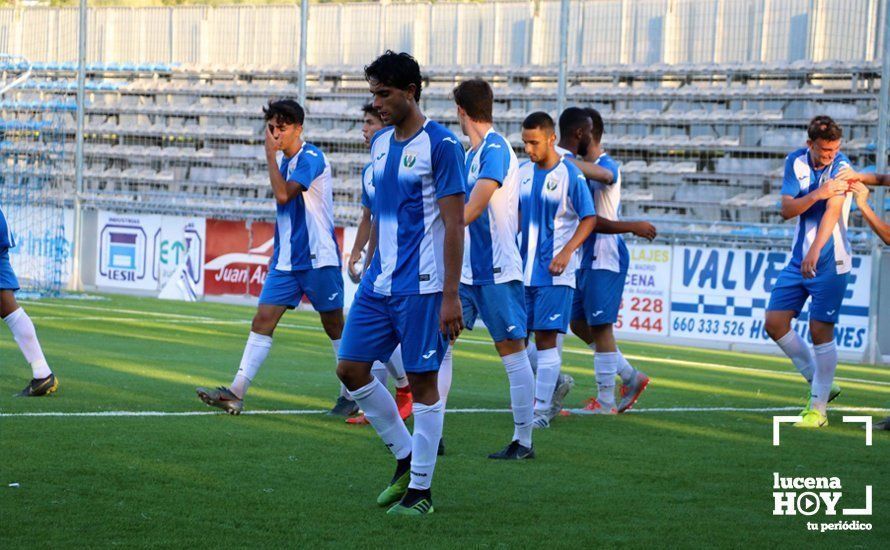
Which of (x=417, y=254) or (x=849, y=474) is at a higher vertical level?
(x=417, y=254)

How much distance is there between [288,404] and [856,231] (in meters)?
11.6

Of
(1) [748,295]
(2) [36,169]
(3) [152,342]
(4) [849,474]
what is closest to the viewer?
(4) [849,474]

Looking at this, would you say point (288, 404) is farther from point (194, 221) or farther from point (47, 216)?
point (47, 216)

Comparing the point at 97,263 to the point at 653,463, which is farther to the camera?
the point at 97,263

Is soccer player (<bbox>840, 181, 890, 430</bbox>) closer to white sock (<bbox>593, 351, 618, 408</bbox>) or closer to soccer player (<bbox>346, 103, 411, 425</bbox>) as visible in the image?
white sock (<bbox>593, 351, 618, 408</bbox>)

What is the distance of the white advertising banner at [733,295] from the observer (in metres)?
17.7

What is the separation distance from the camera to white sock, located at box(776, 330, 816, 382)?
9.86 m

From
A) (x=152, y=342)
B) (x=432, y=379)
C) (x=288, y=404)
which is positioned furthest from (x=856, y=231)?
(x=432, y=379)

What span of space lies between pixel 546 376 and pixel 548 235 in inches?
38.9

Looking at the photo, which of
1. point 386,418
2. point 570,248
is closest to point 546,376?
point 570,248

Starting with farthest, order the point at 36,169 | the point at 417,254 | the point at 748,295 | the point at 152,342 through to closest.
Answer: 1. the point at 36,169
2. the point at 748,295
3. the point at 152,342
4. the point at 417,254

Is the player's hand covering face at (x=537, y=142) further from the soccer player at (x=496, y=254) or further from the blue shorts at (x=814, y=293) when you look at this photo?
the blue shorts at (x=814, y=293)

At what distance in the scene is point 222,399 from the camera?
27.8 feet

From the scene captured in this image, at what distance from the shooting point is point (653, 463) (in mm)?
7469
